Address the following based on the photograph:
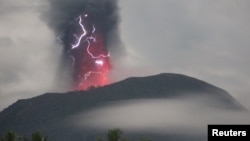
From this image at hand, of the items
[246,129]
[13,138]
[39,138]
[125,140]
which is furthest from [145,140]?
[246,129]

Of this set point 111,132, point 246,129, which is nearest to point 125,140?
point 111,132

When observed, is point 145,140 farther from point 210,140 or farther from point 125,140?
point 210,140

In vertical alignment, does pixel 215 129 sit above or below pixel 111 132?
below

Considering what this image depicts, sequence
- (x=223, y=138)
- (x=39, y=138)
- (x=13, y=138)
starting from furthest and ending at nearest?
(x=13, y=138) → (x=39, y=138) → (x=223, y=138)

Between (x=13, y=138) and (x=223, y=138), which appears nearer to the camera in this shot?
(x=223, y=138)

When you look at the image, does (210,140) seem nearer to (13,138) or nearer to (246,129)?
(246,129)

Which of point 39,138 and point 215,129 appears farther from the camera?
point 39,138

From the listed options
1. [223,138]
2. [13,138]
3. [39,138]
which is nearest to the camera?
[223,138]
